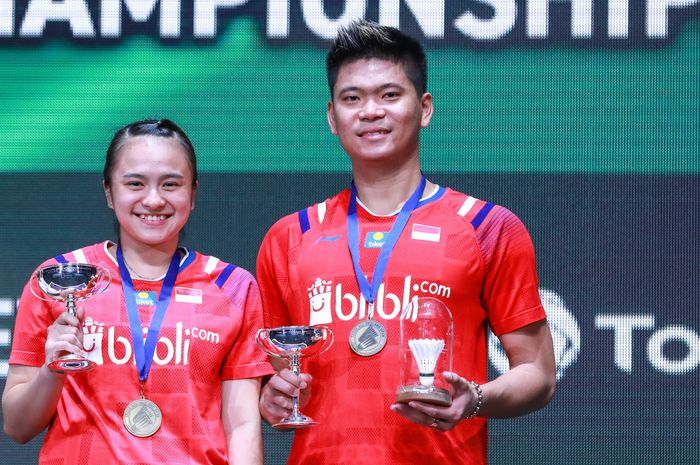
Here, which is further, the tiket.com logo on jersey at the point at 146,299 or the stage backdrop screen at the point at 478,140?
the stage backdrop screen at the point at 478,140

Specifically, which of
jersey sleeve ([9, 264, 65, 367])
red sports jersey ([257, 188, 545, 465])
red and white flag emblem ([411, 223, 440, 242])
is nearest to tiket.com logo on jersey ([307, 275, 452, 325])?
red sports jersey ([257, 188, 545, 465])

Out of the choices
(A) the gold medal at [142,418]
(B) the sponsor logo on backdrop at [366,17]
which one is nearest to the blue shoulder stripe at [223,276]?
(A) the gold medal at [142,418]

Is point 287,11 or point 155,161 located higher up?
point 287,11

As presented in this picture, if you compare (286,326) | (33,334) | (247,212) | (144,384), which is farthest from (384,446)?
(247,212)

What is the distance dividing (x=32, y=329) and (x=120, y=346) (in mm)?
204

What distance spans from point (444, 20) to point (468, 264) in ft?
4.54

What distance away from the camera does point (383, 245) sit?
9.70 ft

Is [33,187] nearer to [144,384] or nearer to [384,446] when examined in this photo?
[144,384]

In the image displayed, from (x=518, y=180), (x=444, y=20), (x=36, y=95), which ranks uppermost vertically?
(x=444, y=20)

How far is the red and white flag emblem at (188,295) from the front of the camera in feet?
9.64

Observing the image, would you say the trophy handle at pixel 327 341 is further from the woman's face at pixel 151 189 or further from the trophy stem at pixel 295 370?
the woman's face at pixel 151 189

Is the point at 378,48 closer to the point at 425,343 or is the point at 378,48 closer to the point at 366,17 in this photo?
the point at 425,343

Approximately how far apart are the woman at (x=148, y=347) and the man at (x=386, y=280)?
101mm

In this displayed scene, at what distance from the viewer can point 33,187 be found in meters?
4.07
